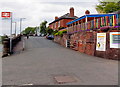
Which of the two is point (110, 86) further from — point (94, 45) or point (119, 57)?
point (94, 45)

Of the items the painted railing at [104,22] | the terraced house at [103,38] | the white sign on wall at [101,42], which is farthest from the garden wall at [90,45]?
the painted railing at [104,22]

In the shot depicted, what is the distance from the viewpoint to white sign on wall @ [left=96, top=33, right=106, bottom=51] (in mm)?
13849

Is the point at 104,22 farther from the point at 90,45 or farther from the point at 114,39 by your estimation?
the point at 114,39

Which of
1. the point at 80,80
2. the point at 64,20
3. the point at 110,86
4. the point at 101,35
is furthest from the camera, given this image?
the point at 64,20

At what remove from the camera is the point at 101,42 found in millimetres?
14133

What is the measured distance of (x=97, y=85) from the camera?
20.3 ft

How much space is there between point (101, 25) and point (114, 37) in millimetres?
2830

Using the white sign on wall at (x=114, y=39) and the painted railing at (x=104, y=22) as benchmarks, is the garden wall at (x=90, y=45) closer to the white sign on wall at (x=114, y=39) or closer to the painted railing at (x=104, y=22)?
the white sign on wall at (x=114, y=39)

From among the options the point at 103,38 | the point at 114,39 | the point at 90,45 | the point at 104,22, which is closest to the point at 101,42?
the point at 103,38

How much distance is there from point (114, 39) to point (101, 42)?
1306 mm

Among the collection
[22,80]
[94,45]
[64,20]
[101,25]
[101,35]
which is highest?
[64,20]

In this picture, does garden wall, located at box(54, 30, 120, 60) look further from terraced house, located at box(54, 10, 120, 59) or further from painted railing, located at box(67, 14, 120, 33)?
painted railing, located at box(67, 14, 120, 33)

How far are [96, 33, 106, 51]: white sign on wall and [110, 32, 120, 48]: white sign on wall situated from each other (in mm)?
707

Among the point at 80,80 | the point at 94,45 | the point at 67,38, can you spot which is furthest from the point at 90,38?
the point at 80,80
